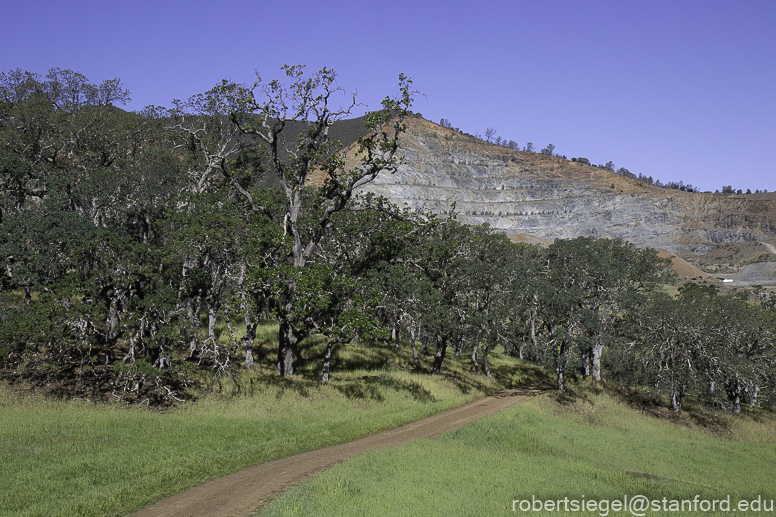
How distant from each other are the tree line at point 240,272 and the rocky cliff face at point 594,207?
393 ft

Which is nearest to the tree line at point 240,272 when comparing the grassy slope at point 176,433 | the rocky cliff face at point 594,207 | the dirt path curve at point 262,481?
the grassy slope at point 176,433

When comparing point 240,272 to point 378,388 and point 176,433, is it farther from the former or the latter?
point 176,433

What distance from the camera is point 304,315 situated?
75.6 feet

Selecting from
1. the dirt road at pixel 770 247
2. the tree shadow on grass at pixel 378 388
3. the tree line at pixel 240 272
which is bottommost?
the tree shadow on grass at pixel 378 388

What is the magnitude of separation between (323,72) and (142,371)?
52.5 feet

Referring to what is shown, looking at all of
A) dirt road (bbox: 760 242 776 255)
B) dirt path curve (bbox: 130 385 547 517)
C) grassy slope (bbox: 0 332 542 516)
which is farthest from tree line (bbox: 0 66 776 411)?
dirt road (bbox: 760 242 776 255)

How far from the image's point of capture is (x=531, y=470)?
15297 millimetres

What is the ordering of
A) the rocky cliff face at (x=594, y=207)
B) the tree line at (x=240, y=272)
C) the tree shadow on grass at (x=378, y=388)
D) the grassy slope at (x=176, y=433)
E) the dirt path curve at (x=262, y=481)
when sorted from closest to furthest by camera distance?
the dirt path curve at (x=262, y=481), the grassy slope at (x=176, y=433), the tree line at (x=240, y=272), the tree shadow on grass at (x=378, y=388), the rocky cliff face at (x=594, y=207)

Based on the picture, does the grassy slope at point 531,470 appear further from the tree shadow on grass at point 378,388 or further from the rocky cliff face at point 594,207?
the rocky cliff face at point 594,207

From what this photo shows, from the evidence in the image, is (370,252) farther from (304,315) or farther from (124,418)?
(124,418)

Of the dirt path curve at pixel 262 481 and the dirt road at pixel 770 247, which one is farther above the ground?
the dirt road at pixel 770 247

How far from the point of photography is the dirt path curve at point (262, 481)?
35.4ft

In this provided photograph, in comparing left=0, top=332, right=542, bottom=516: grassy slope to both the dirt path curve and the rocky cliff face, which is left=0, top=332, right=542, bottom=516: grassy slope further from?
the rocky cliff face

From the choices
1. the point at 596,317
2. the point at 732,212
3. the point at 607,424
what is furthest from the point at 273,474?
the point at 732,212
